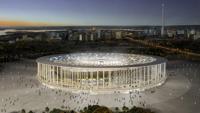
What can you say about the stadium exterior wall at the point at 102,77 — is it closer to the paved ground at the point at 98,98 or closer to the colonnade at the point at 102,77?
the colonnade at the point at 102,77

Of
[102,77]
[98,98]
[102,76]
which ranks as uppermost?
[102,76]

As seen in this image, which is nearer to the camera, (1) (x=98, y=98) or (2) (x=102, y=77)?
(1) (x=98, y=98)

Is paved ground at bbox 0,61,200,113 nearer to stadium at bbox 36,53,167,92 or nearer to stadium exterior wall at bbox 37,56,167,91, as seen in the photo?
stadium at bbox 36,53,167,92

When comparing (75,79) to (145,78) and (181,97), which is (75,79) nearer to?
(145,78)

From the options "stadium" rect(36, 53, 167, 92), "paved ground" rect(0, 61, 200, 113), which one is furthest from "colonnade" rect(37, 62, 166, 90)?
"paved ground" rect(0, 61, 200, 113)

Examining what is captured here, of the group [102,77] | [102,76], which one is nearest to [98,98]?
[102,77]

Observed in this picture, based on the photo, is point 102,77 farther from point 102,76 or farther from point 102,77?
point 102,76
